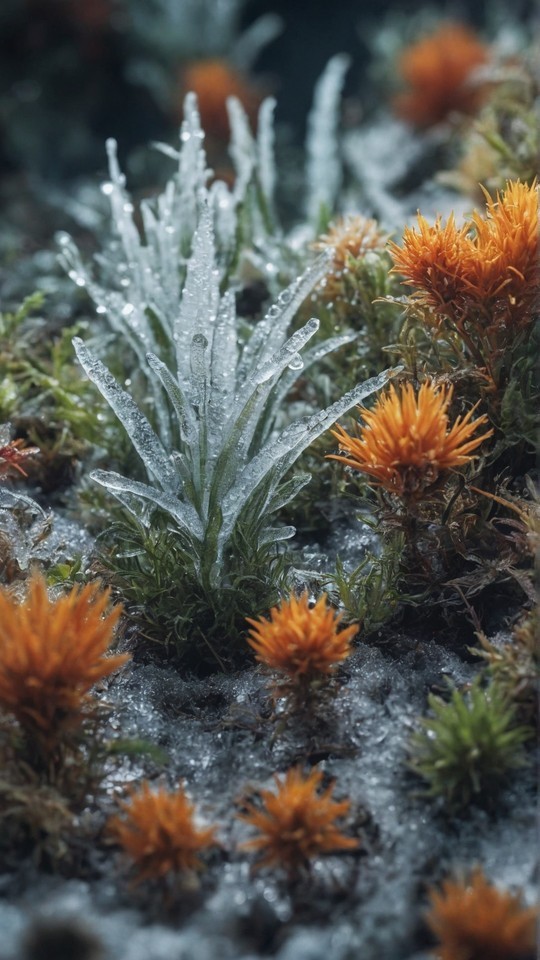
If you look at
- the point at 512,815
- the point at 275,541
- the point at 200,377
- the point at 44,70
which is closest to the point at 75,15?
the point at 44,70

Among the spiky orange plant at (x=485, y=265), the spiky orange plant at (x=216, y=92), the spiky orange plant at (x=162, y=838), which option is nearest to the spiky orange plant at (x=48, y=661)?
the spiky orange plant at (x=162, y=838)

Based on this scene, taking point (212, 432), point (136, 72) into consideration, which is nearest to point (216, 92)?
point (136, 72)

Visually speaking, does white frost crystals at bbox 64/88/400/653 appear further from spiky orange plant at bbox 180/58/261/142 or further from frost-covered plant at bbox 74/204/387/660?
spiky orange plant at bbox 180/58/261/142

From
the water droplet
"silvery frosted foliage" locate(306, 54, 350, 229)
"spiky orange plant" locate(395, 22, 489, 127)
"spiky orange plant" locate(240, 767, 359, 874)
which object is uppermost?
"spiky orange plant" locate(395, 22, 489, 127)

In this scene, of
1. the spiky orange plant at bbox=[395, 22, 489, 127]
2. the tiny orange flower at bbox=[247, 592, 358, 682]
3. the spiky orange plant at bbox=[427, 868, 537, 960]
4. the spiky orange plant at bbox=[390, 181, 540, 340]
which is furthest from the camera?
the spiky orange plant at bbox=[395, 22, 489, 127]

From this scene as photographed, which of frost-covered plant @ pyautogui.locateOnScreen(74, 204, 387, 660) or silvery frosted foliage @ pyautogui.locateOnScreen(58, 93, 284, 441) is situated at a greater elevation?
silvery frosted foliage @ pyautogui.locateOnScreen(58, 93, 284, 441)

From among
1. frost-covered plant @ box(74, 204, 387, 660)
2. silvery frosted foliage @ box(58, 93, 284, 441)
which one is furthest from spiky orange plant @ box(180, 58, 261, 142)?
frost-covered plant @ box(74, 204, 387, 660)

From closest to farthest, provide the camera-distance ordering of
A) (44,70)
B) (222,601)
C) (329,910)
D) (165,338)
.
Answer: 1. (329,910)
2. (222,601)
3. (165,338)
4. (44,70)

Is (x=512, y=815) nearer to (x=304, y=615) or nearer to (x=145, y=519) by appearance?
(x=304, y=615)
